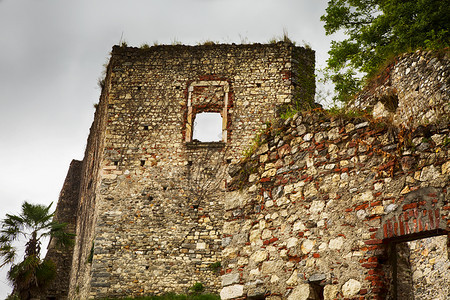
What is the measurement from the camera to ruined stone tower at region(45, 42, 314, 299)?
15.4 metres

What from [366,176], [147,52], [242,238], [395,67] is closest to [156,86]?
[147,52]

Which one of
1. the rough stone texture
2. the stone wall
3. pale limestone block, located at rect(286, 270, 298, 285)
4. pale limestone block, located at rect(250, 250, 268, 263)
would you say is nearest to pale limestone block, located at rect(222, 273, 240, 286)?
the stone wall

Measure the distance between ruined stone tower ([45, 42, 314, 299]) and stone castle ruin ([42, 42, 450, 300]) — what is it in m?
0.04

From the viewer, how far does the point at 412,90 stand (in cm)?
918

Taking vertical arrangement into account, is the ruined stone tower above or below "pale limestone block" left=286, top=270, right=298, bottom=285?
above

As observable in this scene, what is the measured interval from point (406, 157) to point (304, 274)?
1574 millimetres

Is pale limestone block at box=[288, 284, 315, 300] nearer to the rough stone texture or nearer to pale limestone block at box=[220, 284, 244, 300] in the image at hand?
pale limestone block at box=[220, 284, 244, 300]

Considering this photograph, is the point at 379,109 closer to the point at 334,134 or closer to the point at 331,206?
the point at 334,134

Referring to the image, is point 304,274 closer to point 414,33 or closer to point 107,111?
point 414,33

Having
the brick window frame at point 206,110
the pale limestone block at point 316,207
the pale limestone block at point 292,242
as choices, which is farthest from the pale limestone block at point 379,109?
the brick window frame at point 206,110

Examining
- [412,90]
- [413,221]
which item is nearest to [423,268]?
[412,90]

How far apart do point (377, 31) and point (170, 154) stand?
667cm

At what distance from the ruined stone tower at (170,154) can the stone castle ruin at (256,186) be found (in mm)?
37

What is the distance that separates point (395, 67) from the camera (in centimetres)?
975
